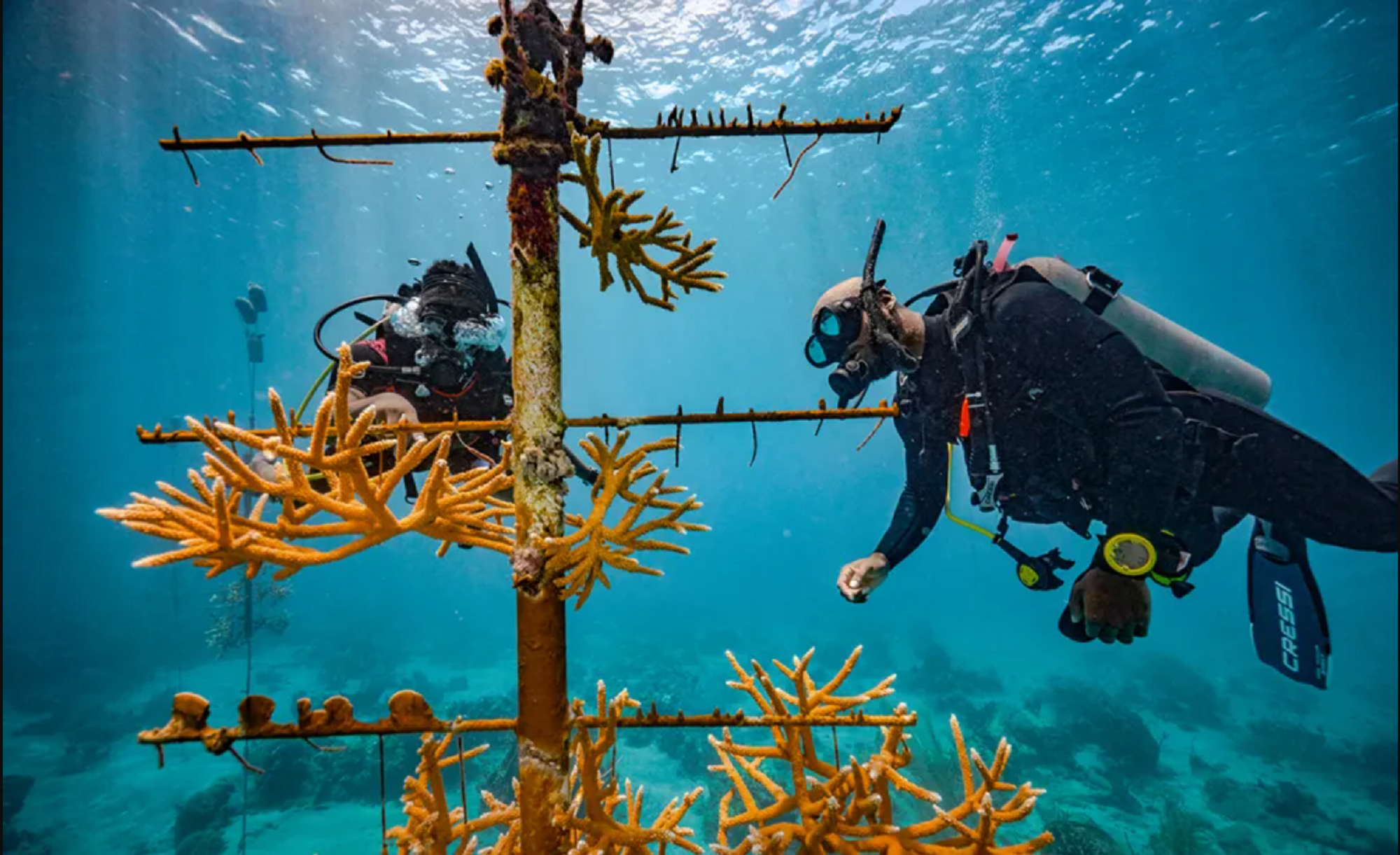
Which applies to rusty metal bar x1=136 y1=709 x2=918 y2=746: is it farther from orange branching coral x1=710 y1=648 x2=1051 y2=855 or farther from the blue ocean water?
the blue ocean water

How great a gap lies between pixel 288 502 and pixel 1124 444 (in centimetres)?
384

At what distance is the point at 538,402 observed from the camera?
6.72ft

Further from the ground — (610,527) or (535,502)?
(535,502)

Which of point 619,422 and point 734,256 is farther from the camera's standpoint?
point 734,256

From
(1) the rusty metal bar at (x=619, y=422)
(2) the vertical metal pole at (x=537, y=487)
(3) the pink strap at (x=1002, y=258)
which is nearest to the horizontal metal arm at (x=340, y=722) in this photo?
(2) the vertical metal pole at (x=537, y=487)

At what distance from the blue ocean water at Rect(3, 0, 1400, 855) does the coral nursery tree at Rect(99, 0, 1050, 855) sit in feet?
27.7

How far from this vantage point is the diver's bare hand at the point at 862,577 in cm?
367

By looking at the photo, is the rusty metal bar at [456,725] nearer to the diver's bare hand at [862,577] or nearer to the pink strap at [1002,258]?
the diver's bare hand at [862,577]

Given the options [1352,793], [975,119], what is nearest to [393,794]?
[1352,793]

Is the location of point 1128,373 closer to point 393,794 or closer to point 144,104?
point 393,794

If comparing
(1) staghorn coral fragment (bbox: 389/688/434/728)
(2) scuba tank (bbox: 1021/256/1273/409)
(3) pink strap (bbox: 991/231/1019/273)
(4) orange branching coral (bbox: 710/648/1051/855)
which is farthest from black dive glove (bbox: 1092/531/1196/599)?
(1) staghorn coral fragment (bbox: 389/688/434/728)

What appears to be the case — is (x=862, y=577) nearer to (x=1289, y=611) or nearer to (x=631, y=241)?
(x=631, y=241)

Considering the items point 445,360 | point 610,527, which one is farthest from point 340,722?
point 445,360

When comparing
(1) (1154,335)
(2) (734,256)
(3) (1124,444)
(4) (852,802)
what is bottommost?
(4) (852,802)
